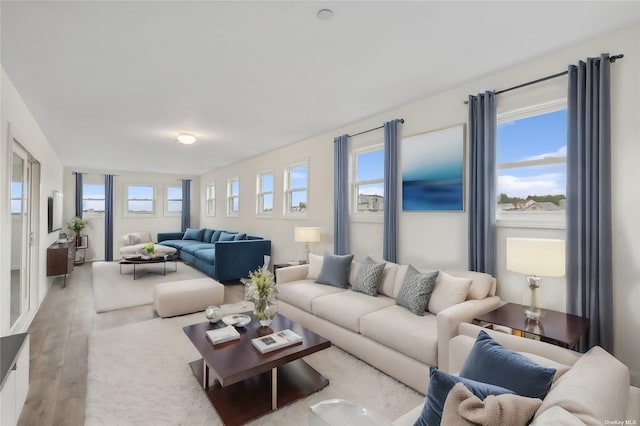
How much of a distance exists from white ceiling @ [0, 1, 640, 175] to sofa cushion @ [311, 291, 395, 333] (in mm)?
2272

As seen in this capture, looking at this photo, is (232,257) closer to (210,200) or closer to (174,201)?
(210,200)

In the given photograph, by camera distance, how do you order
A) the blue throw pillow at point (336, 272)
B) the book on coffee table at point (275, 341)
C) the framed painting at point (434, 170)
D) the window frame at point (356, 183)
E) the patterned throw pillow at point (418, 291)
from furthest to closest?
1. the window frame at point (356, 183)
2. the blue throw pillow at point (336, 272)
3. the framed painting at point (434, 170)
4. the patterned throw pillow at point (418, 291)
5. the book on coffee table at point (275, 341)

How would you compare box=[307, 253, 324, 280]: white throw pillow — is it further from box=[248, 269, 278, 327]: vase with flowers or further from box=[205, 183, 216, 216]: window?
box=[205, 183, 216, 216]: window

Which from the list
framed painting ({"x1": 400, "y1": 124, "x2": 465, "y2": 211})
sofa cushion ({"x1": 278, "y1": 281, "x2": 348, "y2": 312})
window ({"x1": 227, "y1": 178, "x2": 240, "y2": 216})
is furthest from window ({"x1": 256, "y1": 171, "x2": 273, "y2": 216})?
framed painting ({"x1": 400, "y1": 124, "x2": 465, "y2": 211})

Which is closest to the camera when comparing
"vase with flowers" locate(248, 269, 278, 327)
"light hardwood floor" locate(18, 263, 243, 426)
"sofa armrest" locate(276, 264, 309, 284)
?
"light hardwood floor" locate(18, 263, 243, 426)

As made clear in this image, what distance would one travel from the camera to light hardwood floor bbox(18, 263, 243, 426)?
6.89 ft

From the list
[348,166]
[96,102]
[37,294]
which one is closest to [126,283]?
[37,294]

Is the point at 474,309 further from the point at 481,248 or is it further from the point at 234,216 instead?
the point at 234,216

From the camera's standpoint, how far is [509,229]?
2.83 meters

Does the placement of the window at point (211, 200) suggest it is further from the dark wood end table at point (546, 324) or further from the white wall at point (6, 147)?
the dark wood end table at point (546, 324)

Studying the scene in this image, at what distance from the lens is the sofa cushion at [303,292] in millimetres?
3480

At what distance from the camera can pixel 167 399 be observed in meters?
2.22

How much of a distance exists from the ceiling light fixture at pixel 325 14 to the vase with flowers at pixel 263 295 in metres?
2.00

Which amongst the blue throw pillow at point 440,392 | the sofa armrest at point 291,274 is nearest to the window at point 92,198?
the sofa armrest at point 291,274
